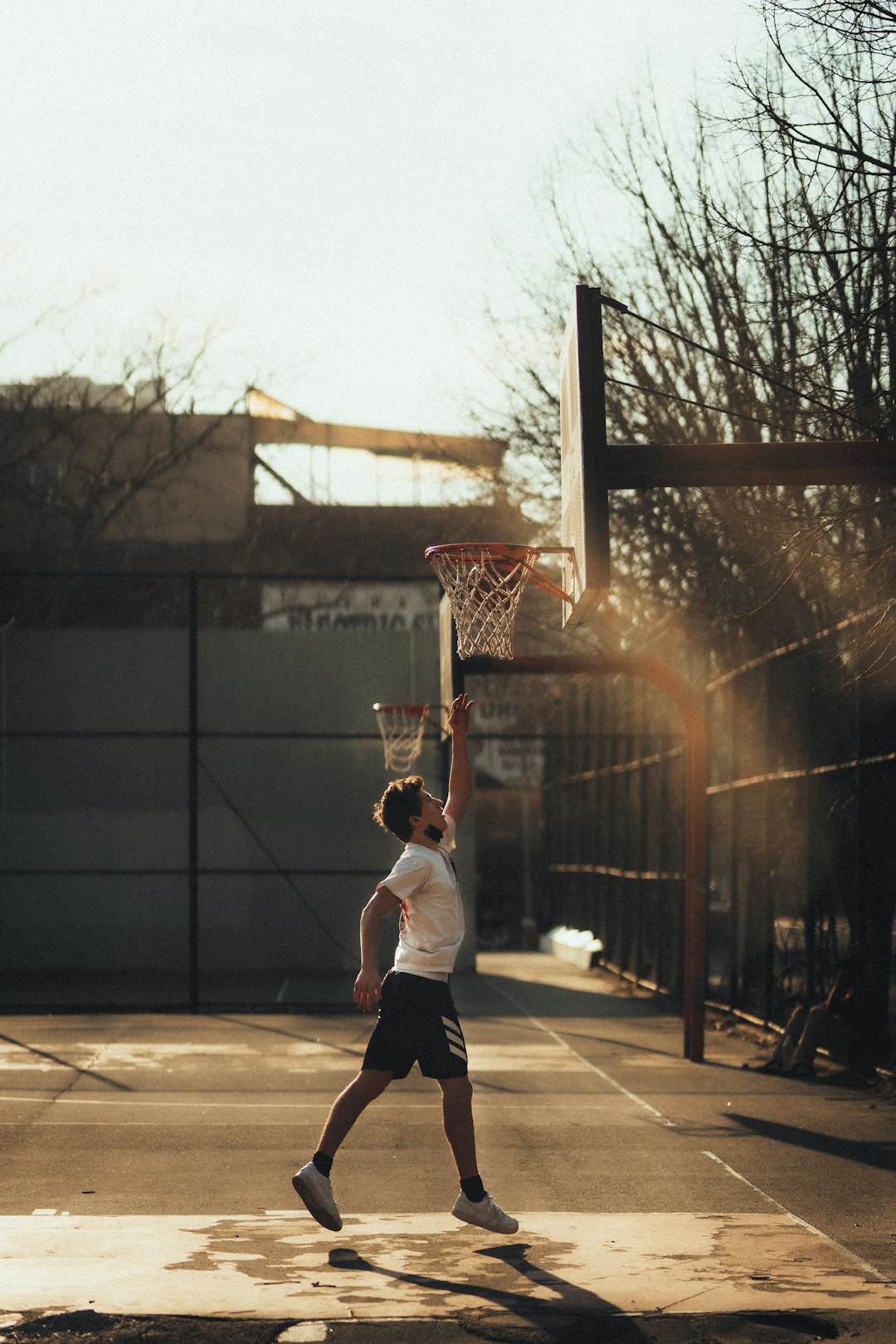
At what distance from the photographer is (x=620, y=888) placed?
24.5m

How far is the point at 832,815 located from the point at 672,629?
632cm

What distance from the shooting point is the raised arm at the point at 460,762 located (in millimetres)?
7324

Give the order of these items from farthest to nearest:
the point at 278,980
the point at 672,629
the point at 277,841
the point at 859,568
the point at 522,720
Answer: the point at 522,720 < the point at 277,841 < the point at 278,980 < the point at 672,629 < the point at 859,568

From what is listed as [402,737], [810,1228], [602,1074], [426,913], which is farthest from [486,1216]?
[402,737]

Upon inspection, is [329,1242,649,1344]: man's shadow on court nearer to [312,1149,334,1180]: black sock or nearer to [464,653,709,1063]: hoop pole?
[312,1149,334,1180]: black sock

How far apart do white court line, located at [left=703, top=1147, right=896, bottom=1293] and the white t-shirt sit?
1833 millimetres

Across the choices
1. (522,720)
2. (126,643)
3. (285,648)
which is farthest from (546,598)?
(522,720)

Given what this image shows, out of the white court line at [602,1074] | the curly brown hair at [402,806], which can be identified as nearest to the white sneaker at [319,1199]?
the curly brown hair at [402,806]

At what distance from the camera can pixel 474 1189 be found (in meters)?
6.53

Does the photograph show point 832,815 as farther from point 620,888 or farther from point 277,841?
point 277,841

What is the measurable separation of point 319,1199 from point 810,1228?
2051 mm

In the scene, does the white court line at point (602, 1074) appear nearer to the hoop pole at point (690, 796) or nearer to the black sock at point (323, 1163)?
the hoop pole at point (690, 796)

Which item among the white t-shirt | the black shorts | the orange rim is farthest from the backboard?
the black shorts

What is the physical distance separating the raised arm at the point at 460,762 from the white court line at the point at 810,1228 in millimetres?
2193
